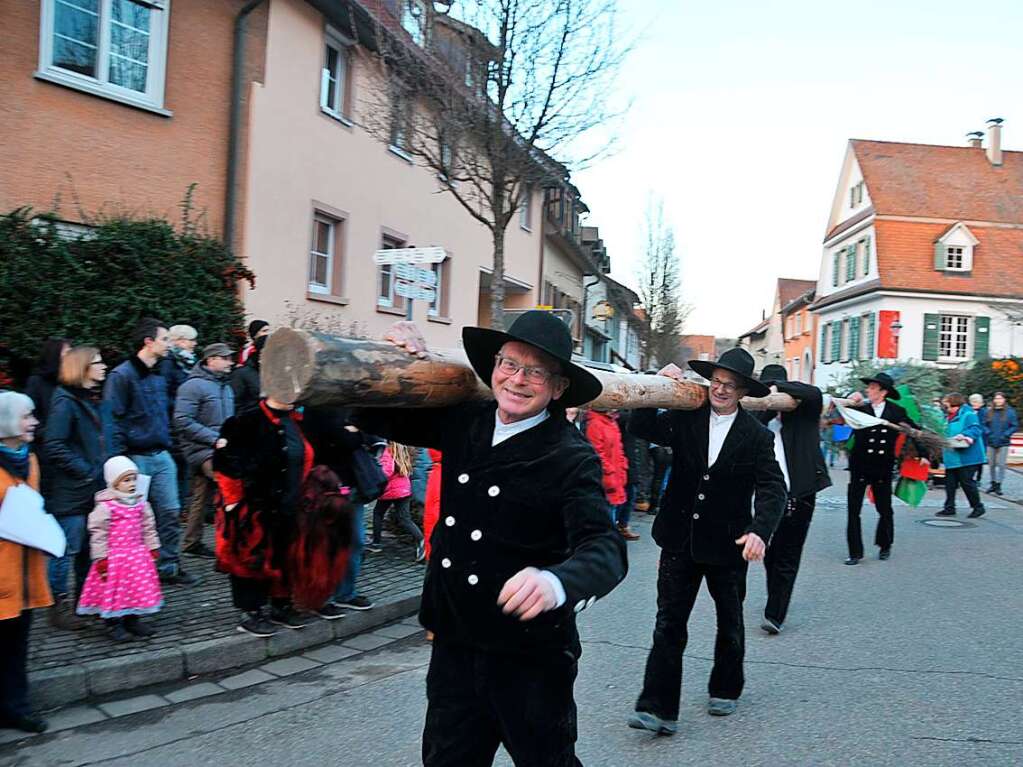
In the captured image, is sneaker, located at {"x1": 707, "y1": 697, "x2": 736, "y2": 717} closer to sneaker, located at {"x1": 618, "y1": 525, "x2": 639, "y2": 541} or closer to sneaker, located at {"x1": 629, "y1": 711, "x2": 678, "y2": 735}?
sneaker, located at {"x1": 629, "y1": 711, "x2": 678, "y2": 735}

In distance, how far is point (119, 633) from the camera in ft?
17.8

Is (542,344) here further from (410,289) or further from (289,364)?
(410,289)

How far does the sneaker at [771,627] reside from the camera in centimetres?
664

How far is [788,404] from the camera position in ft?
22.9

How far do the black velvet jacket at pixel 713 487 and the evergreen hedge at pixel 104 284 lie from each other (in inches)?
238

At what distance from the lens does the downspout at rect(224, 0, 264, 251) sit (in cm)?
1209

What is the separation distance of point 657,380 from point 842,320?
4279cm

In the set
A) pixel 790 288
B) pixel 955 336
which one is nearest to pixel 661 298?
pixel 955 336

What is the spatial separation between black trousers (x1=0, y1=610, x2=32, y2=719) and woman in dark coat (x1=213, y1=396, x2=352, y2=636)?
1.19 metres

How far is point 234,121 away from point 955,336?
34926 mm

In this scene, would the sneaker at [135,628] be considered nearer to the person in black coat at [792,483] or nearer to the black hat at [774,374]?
the person in black coat at [792,483]

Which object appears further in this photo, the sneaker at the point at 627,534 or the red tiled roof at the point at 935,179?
the red tiled roof at the point at 935,179

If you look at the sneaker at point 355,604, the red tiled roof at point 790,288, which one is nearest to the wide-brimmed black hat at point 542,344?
the sneaker at point 355,604

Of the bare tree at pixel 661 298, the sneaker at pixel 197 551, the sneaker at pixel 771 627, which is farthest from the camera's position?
the bare tree at pixel 661 298
